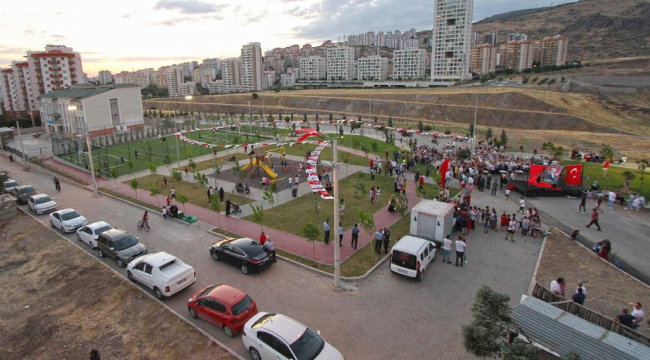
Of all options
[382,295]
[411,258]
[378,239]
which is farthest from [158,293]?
[411,258]

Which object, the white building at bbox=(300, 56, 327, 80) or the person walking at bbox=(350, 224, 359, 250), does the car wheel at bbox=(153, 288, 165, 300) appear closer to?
the person walking at bbox=(350, 224, 359, 250)

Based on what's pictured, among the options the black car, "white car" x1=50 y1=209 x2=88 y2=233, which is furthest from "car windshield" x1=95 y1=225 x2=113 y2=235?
the black car

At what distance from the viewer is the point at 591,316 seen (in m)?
10.7

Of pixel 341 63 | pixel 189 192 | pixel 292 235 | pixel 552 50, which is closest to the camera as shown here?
pixel 292 235

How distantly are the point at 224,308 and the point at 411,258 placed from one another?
709cm

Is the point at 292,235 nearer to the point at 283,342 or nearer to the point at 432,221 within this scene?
the point at 432,221

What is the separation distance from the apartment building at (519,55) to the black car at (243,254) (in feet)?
465

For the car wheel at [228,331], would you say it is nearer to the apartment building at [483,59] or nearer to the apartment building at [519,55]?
the apartment building at [483,59]

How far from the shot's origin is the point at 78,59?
302ft

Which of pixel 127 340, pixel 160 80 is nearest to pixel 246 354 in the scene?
pixel 127 340

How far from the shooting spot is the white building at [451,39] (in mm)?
111188

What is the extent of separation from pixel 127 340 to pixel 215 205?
9.01 metres

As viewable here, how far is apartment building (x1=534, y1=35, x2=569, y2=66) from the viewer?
13188cm

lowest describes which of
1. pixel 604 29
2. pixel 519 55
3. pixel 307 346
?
pixel 307 346
